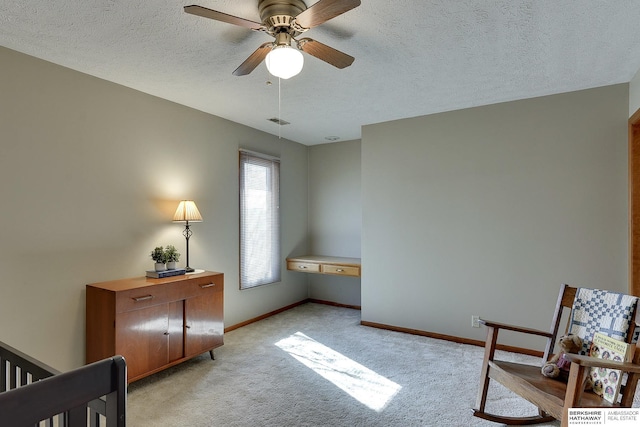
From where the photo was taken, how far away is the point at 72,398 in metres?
0.80

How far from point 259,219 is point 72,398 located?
12.0 feet

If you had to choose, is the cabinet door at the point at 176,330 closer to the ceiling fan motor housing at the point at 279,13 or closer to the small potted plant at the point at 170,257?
the small potted plant at the point at 170,257

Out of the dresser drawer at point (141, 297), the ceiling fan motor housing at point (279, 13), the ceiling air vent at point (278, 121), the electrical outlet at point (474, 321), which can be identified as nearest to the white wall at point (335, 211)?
the ceiling air vent at point (278, 121)

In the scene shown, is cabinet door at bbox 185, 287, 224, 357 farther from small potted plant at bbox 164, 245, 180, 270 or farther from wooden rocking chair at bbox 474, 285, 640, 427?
wooden rocking chair at bbox 474, 285, 640, 427

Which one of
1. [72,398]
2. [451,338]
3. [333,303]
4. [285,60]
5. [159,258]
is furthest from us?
Answer: [333,303]

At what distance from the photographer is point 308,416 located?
224 centimetres

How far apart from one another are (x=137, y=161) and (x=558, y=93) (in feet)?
12.9

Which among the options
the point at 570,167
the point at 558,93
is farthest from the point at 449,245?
the point at 558,93

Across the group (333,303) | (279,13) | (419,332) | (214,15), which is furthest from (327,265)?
(214,15)

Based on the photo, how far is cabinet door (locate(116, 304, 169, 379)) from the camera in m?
2.48

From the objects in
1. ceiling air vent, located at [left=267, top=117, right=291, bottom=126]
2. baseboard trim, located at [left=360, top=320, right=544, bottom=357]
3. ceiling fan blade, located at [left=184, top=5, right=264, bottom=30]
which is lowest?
baseboard trim, located at [left=360, top=320, right=544, bottom=357]

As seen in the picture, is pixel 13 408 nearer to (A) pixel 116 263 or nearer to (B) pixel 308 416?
(B) pixel 308 416

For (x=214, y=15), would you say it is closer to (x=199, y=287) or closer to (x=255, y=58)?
(x=255, y=58)

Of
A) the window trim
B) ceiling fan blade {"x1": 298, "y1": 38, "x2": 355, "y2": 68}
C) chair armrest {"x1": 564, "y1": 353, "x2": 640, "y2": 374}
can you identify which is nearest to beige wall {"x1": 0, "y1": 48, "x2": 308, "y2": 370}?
the window trim
